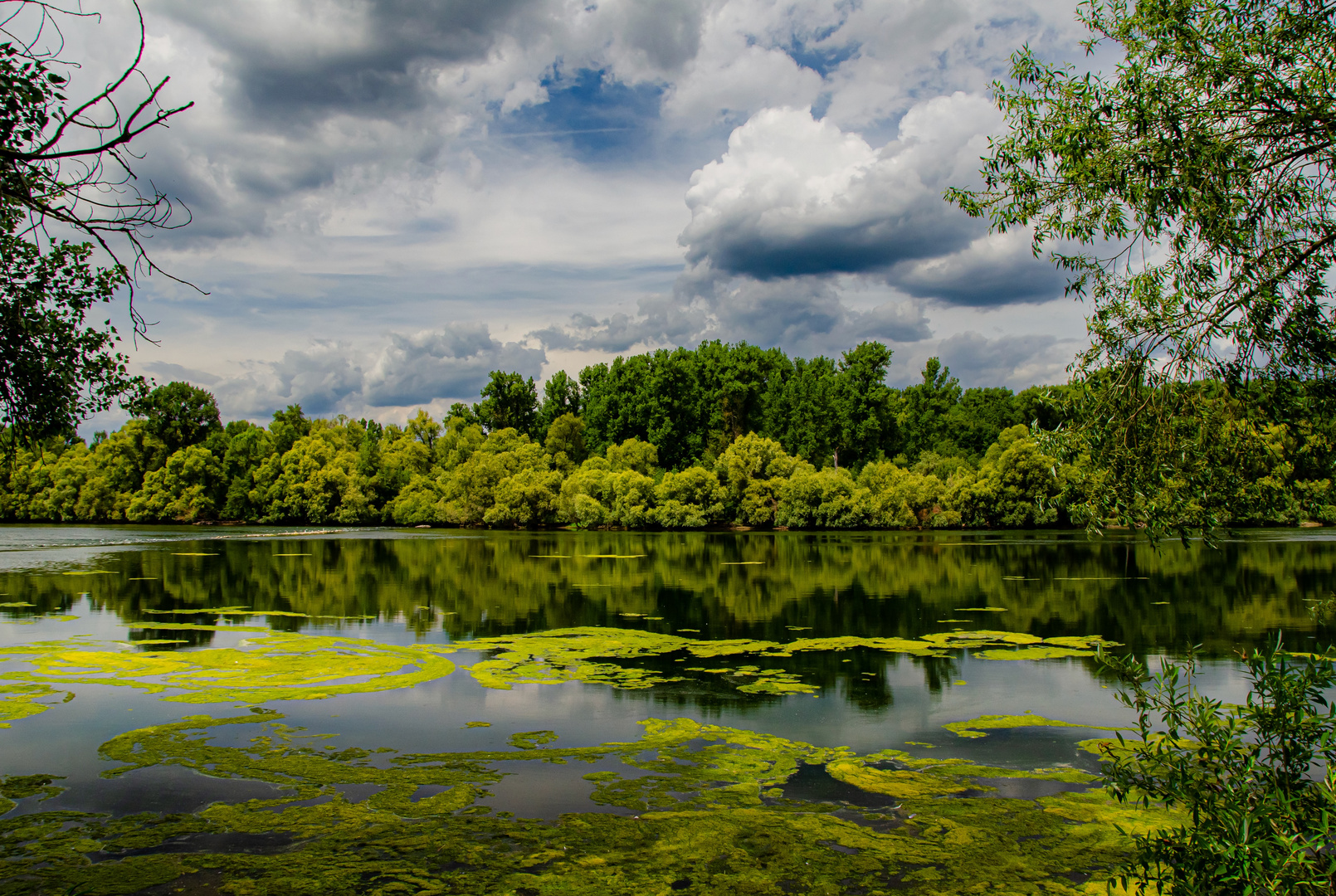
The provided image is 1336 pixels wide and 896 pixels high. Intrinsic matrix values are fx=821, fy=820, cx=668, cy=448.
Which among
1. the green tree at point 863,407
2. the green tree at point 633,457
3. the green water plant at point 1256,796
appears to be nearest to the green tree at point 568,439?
the green tree at point 633,457

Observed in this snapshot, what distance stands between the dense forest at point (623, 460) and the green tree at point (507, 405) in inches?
8.3

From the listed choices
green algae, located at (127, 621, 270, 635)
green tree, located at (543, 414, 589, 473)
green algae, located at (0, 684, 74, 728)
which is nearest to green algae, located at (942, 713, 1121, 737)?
green algae, located at (0, 684, 74, 728)

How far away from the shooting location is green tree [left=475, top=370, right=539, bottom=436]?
317 ft

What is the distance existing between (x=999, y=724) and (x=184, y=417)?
103 metres

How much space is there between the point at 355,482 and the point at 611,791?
272ft

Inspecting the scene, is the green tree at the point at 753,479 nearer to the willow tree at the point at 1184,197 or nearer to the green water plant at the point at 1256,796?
the willow tree at the point at 1184,197

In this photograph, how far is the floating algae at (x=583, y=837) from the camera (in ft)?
19.2

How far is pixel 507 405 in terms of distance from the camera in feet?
319

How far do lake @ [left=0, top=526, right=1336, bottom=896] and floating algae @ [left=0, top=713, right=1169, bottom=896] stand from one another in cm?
3

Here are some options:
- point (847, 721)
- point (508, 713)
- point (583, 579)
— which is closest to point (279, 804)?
point (508, 713)

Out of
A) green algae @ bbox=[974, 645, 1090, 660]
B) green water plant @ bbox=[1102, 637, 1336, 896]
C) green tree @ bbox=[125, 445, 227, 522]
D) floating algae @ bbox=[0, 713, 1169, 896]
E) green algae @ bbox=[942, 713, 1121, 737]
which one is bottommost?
green algae @ bbox=[974, 645, 1090, 660]

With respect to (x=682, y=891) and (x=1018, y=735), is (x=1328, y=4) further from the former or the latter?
(x=682, y=891)

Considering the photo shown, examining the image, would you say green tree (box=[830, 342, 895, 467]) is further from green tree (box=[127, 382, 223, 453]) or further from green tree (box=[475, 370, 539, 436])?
green tree (box=[127, 382, 223, 453])

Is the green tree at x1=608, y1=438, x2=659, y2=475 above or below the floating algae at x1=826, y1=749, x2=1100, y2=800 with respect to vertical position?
above
